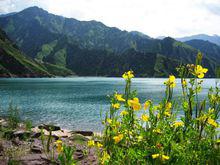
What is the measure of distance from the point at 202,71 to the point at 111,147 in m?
1.86

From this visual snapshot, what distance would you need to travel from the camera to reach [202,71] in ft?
14.0

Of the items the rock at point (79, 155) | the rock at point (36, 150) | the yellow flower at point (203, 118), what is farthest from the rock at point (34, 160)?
the yellow flower at point (203, 118)

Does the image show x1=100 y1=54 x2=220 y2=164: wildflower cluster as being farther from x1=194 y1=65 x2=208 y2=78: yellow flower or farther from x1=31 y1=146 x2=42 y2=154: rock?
x1=31 y1=146 x2=42 y2=154: rock

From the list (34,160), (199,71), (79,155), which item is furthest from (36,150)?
(199,71)

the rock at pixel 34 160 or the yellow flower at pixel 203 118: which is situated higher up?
the yellow flower at pixel 203 118

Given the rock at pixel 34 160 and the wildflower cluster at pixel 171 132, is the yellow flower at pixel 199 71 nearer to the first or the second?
the wildflower cluster at pixel 171 132

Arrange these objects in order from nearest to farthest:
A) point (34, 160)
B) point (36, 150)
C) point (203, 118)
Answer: point (203, 118), point (34, 160), point (36, 150)

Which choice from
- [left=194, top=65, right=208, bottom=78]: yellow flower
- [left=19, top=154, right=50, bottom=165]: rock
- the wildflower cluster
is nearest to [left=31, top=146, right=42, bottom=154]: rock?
[left=19, top=154, right=50, bottom=165]: rock

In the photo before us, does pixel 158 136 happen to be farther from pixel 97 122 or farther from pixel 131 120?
pixel 97 122

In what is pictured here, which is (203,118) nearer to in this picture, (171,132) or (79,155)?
(171,132)

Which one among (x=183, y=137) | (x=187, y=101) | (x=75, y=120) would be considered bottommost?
(x=75, y=120)

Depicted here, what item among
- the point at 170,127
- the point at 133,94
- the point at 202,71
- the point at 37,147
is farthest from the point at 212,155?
the point at 37,147

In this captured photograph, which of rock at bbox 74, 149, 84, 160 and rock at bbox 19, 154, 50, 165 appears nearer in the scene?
rock at bbox 19, 154, 50, 165

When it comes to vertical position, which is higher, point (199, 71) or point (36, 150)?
point (199, 71)
